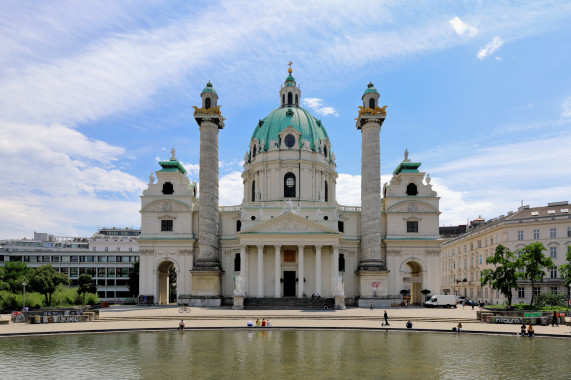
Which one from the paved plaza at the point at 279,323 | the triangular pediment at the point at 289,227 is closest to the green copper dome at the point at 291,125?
the triangular pediment at the point at 289,227

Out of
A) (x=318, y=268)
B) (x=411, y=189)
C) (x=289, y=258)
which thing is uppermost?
(x=411, y=189)

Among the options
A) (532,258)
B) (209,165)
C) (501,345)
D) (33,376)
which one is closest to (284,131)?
(209,165)

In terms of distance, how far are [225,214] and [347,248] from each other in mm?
17945

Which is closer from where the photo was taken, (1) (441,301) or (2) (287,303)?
(2) (287,303)

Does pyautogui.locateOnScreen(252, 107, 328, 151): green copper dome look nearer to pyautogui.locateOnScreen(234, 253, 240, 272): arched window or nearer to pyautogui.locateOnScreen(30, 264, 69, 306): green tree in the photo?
pyautogui.locateOnScreen(234, 253, 240, 272): arched window

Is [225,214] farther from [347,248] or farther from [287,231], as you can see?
[347,248]

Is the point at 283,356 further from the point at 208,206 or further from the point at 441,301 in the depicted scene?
the point at 441,301

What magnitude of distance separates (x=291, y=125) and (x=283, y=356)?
53322 millimetres

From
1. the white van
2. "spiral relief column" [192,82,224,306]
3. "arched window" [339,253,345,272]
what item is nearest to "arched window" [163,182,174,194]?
"spiral relief column" [192,82,224,306]

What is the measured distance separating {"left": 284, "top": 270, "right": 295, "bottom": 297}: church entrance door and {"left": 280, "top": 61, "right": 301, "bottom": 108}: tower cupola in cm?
2940

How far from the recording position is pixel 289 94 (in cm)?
8200

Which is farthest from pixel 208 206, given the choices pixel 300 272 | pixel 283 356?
pixel 283 356

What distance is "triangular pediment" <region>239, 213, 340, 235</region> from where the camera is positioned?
62844mm

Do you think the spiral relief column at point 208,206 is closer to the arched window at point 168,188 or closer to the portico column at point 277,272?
the arched window at point 168,188
